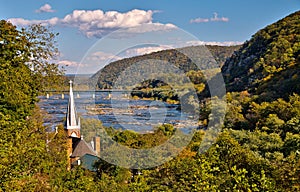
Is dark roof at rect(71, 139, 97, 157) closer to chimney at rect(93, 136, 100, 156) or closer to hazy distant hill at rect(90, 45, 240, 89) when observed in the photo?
chimney at rect(93, 136, 100, 156)

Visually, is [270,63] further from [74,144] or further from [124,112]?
[74,144]

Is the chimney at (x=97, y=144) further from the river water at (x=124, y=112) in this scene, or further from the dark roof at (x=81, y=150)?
the river water at (x=124, y=112)

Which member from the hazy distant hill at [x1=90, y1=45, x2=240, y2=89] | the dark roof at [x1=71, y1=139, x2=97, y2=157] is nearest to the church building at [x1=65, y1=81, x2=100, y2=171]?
the dark roof at [x1=71, y1=139, x2=97, y2=157]

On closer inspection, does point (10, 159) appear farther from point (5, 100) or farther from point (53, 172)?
point (5, 100)

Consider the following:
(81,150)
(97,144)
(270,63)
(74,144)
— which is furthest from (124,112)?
(81,150)

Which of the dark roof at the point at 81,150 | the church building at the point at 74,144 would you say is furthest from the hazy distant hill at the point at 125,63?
the dark roof at the point at 81,150

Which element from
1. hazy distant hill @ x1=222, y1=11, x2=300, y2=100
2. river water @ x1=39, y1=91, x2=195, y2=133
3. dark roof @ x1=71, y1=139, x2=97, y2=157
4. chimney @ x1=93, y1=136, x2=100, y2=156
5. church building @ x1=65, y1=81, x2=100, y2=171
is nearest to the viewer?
church building @ x1=65, y1=81, x2=100, y2=171

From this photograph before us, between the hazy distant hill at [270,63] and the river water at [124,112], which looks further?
the hazy distant hill at [270,63]
